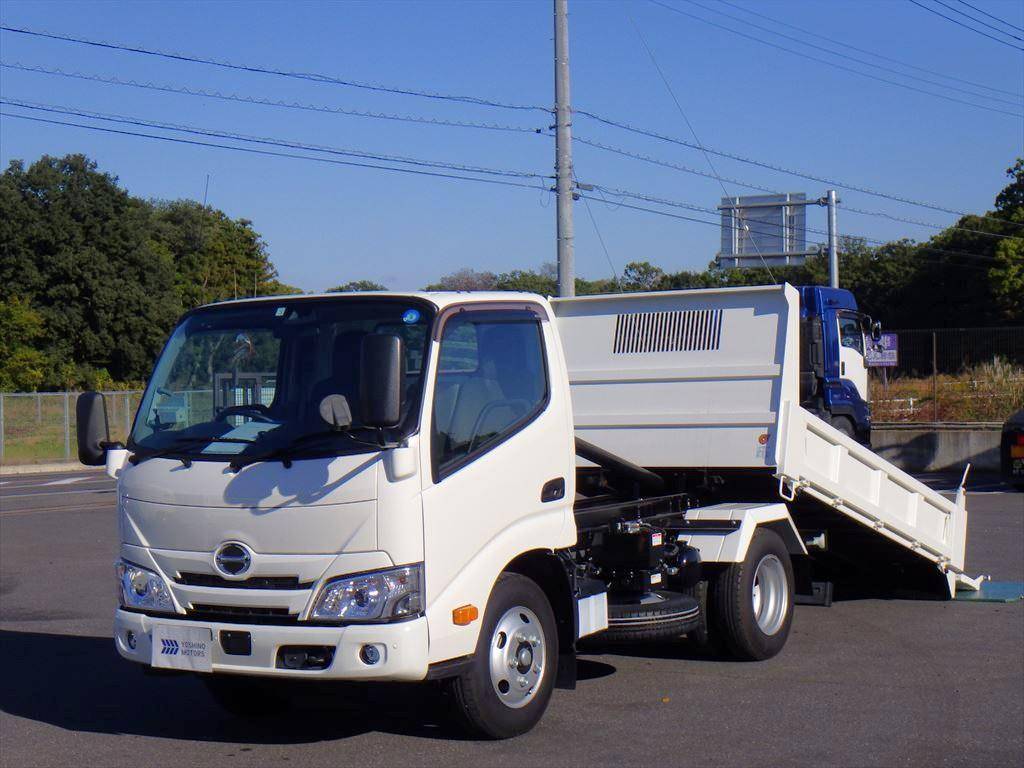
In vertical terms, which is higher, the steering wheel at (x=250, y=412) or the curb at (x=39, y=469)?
the steering wheel at (x=250, y=412)

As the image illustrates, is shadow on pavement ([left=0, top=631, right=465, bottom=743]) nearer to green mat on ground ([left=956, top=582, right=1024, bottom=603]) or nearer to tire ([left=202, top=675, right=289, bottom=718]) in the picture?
tire ([left=202, top=675, right=289, bottom=718])

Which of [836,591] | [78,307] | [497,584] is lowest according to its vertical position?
[836,591]

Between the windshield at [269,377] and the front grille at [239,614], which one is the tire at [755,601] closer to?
the windshield at [269,377]

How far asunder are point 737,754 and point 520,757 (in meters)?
1.10

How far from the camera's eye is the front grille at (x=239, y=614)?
5.77 metres

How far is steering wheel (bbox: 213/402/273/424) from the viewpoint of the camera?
623cm

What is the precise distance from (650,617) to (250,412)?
2.87 metres

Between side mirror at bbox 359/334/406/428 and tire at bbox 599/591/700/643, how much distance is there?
259 centimetres

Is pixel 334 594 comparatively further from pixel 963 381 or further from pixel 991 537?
pixel 963 381

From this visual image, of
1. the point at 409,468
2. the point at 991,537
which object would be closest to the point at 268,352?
the point at 409,468

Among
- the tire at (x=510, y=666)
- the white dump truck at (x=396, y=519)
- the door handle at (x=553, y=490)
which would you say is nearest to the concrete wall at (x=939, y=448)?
the white dump truck at (x=396, y=519)

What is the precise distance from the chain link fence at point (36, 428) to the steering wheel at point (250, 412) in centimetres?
2967

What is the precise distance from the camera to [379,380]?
550cm

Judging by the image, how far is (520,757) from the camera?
6113mm
